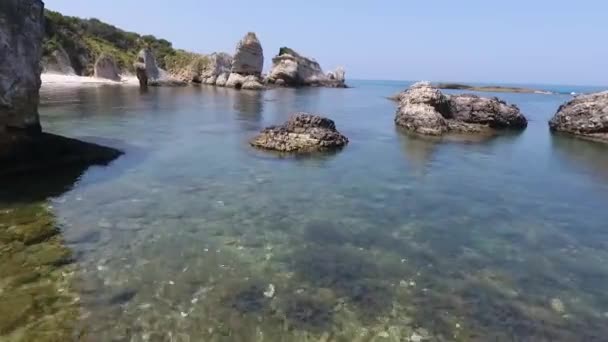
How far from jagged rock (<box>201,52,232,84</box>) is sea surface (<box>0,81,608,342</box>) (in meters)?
82.6

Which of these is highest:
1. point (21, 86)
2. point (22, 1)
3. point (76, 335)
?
point (22, 1)

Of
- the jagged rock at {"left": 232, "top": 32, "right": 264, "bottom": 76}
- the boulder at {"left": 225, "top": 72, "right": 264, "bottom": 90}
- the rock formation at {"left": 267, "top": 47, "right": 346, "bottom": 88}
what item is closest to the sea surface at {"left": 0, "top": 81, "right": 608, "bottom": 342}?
the boulder at {"left": 225, "top": 72, "right": 264, "bottom": 90}

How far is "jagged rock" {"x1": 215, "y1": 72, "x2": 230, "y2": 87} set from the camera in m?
94.6

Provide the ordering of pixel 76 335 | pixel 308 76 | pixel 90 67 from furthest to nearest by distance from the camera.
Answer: pixel 308 76, pixel 90 67, pixel 76 335

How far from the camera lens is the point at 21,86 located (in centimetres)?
1502

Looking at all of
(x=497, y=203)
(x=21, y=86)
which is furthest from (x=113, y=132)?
(x=497, y=203)

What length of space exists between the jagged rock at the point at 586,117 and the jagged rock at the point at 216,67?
77.1 meters

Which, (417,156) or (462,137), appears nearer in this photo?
(417,156)

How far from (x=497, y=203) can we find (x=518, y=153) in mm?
12556

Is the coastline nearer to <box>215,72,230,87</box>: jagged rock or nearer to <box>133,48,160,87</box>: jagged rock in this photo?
<box>133,48,160,87</box>: jagged rock

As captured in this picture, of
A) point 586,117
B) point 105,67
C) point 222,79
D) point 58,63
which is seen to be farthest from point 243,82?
point 586,117

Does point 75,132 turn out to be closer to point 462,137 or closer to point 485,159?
point 485,159

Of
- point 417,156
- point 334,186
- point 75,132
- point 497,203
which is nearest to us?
point 497,203

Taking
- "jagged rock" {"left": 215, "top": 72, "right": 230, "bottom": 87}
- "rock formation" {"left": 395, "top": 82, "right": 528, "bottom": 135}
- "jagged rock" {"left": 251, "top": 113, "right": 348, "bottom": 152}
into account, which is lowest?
"jagged rock" {"left": 251, "top": 113, "right": 348, "bottom": 152}
